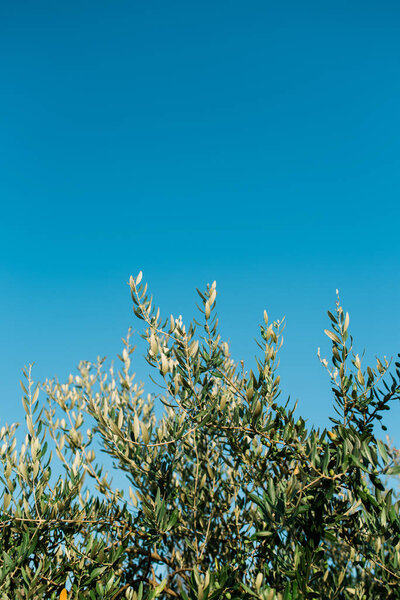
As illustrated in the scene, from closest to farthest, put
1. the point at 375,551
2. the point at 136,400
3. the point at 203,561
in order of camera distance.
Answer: the point at 375,551, the point at 203,561, the point at 136,400

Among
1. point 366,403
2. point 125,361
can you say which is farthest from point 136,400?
point 366,403

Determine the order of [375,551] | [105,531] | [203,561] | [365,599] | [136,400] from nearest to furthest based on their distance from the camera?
[375,551] < [365,599] < [105,531] < [203,561] < [136,400]

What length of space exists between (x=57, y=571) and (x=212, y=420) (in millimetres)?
1952

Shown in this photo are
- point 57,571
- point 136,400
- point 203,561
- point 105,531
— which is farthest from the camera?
point 136,400

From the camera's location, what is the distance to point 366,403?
4.32m

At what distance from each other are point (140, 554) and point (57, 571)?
986 millimetres

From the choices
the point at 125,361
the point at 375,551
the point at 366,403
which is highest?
the point at 125,361

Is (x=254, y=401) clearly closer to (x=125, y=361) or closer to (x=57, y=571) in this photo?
(x=57, y=571)

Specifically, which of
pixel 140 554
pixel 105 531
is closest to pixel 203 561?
pixel 140 554

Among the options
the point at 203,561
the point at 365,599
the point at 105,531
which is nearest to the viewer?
the point at 365,599

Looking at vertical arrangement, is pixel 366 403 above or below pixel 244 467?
above

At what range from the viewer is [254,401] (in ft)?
13.7

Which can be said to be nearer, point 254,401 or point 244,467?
point 254,401

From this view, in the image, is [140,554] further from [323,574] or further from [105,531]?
[323,574]
